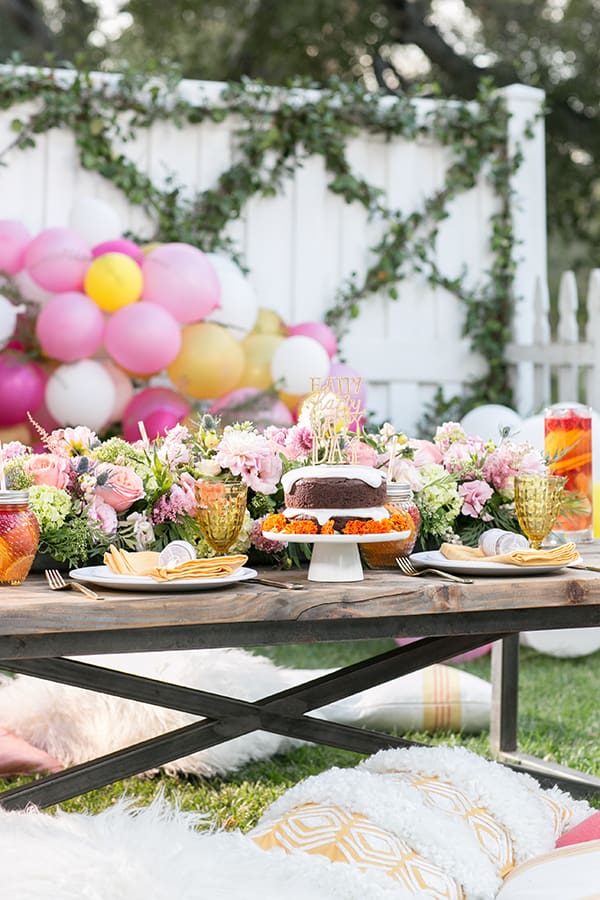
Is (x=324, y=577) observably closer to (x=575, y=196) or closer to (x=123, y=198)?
(x=123, y=198)

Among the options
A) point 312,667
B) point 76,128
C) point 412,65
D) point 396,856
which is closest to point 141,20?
point 412,65

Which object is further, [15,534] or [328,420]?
[328,420]

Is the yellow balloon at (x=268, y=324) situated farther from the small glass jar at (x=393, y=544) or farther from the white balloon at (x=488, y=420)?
the small glass jar at (x=393, y=544)

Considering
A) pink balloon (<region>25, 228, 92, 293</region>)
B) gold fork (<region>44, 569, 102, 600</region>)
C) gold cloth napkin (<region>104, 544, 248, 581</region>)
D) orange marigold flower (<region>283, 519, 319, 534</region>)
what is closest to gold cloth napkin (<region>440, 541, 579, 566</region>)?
orange marigold flower (<region>283, 519, 319, 534</region>)

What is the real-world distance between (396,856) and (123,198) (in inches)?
144

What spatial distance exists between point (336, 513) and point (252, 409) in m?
2.39

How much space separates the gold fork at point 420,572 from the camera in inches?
70.6

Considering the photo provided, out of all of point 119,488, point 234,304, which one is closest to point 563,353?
point 234,304

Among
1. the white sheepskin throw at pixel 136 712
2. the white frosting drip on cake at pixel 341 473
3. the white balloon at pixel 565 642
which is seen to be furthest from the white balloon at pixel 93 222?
the white frosting drip on cake at pixel 341 473

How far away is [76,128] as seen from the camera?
4727mm

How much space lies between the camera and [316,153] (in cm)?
505

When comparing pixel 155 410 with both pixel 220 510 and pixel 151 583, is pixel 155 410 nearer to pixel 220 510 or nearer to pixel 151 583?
pixel 220 510

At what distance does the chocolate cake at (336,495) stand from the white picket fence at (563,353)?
2984 millimetres

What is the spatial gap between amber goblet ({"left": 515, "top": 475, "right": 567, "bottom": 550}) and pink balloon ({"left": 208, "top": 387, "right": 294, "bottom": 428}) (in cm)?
216
